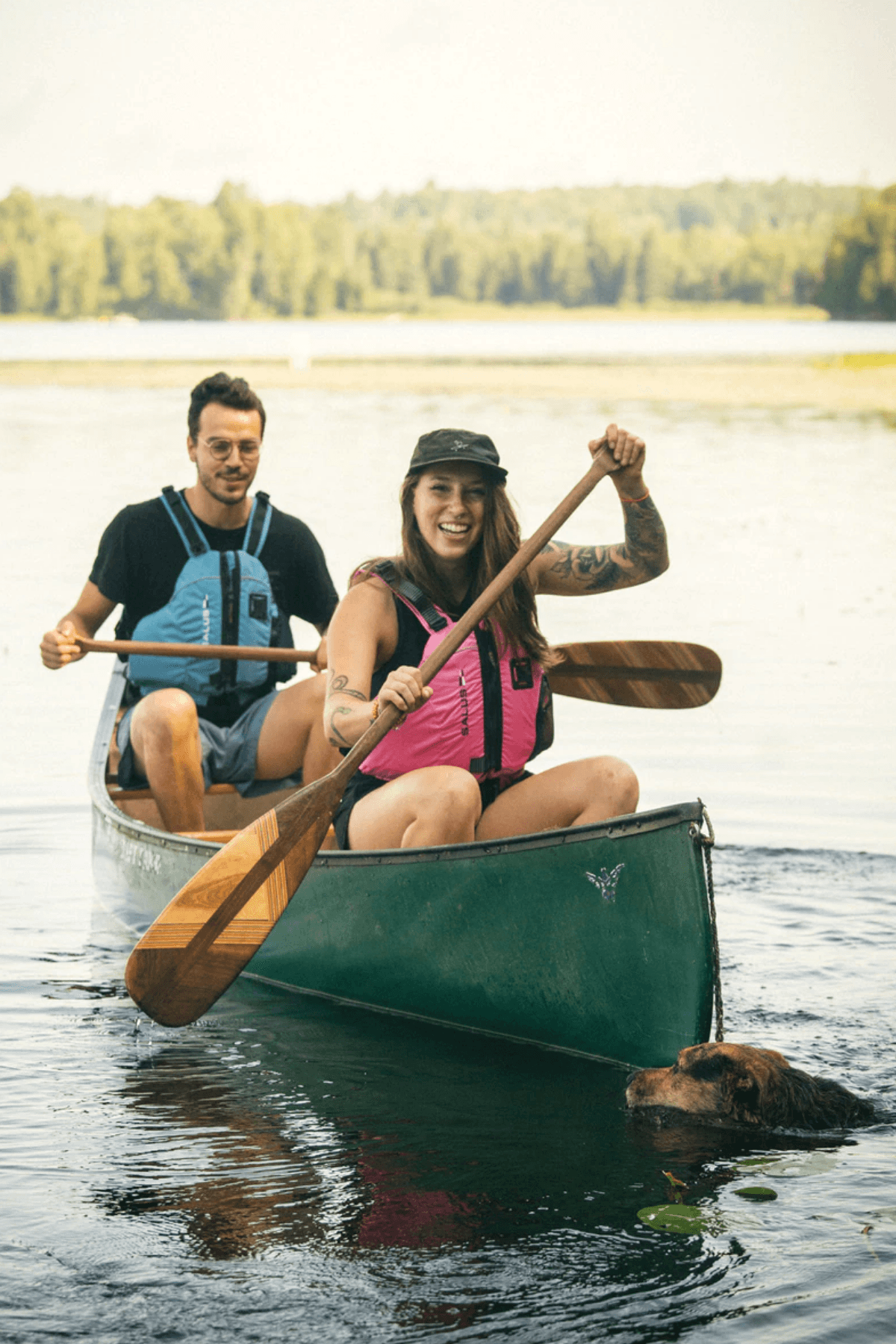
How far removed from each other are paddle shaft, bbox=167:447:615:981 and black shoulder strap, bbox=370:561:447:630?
0.08 m

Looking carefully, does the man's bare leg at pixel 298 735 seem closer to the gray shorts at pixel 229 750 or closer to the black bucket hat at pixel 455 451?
the gray shorts at pixel 229 750

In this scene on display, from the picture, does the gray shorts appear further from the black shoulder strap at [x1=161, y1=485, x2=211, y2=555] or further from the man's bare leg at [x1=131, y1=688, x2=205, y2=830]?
the black shoulder strap at [x1=161, y1=485, x2=211, y2=555]

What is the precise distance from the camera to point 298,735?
5117mm

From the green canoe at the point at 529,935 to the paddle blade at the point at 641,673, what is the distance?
0.96 m

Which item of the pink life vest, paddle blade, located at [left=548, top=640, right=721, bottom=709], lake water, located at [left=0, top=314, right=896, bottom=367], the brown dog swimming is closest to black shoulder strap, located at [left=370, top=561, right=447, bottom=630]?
the pink life vest

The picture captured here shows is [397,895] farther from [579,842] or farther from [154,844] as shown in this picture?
[154,844]

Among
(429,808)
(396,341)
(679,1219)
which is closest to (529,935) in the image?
(429,808)

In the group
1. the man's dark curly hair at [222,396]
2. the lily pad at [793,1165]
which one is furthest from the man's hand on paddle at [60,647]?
the lily pad at [793,1165]

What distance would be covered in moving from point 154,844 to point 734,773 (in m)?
2.86

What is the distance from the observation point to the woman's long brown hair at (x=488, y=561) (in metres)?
4.12

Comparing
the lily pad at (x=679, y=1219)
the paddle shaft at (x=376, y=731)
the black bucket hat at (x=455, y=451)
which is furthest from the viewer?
the black bucket hat at (x=455, y=451)

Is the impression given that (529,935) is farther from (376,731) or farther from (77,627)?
Answer: (77,627)

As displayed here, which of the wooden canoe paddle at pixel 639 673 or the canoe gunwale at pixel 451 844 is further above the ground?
the wooden canoe paddle at pixel 639 673

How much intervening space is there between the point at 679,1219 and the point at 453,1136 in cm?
61
